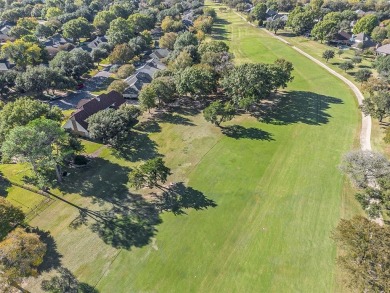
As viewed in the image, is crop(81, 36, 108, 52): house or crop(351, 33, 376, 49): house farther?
crop(81, 36, 108, 52): house

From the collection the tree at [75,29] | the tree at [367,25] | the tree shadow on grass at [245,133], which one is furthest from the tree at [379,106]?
the tree at [75,29]

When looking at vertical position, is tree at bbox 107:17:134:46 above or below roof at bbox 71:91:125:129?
above

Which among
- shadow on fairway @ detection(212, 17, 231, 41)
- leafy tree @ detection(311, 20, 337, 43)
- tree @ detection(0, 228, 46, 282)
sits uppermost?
leafy tree @ detection(311, 20, 337, 43)

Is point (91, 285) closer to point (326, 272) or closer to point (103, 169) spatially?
point (103, 169)

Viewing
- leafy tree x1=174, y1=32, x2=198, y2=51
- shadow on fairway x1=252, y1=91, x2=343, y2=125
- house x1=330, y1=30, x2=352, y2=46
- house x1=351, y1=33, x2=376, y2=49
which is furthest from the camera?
house x1=330, y1=30, x2=352, y2=46

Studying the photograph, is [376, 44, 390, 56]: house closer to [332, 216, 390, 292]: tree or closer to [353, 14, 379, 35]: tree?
[353, 14, 379, 35]: tree

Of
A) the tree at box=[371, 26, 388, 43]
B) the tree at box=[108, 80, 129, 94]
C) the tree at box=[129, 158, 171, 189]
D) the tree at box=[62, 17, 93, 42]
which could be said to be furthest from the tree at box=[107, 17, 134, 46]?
the tree at box=[371, 26, 388, 43]

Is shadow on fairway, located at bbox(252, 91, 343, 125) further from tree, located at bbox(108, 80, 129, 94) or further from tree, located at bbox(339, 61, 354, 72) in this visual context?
tree, located at bbox(108, 80, 129, 94)

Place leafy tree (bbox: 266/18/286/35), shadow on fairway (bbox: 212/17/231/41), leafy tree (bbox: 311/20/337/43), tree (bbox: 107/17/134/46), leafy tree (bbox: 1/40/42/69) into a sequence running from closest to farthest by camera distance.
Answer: leafy tree (bbox: 1/40/42/69)
tree (bbox: 107/17/134/46)
leafy tree (bbox: 311/20/337/43)
shadow on fairway (bbox: 212/17/231/41)
leafy tree (bbox: 266/18/286/35)
